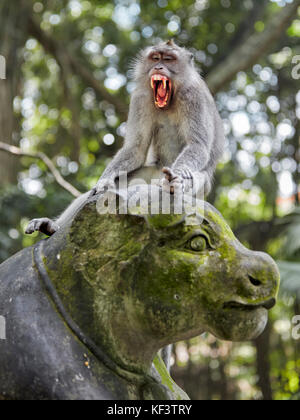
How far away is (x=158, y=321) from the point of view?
193 cm

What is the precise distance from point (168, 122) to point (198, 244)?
2.45 m

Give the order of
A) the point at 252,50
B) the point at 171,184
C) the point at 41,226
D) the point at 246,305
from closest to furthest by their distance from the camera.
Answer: the point at 246,305, the point at 171,184, the point at 41,226, the point at 252,50

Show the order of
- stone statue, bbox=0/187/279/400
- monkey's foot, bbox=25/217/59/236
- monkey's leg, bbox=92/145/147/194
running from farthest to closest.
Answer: monkey's leg, bbox=92/145/147/194 < monkey's foot, bbox=25/217/59/236 < stone statue, bbox=0/187/279/400

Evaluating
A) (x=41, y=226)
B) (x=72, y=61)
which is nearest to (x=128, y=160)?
(x=41, y=226)

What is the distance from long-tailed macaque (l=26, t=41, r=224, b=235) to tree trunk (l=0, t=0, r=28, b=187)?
13.1ft

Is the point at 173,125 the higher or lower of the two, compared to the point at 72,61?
lower

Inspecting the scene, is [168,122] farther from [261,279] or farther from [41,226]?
[261,279]

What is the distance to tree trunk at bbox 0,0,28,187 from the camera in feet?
26.3

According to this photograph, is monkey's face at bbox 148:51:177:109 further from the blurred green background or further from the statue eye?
the blurred green background

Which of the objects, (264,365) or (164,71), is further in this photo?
(264,365)

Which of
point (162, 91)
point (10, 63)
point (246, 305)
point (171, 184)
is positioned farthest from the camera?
point (10, 63)

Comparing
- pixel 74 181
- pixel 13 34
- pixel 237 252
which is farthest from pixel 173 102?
pixel 13 34

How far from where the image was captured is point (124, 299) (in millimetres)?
1987

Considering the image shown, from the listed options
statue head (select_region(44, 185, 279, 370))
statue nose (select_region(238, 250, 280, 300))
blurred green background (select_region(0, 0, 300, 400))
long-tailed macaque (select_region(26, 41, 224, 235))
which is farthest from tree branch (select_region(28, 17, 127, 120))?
statue nose (select_region(238, 250, 280, 300))
